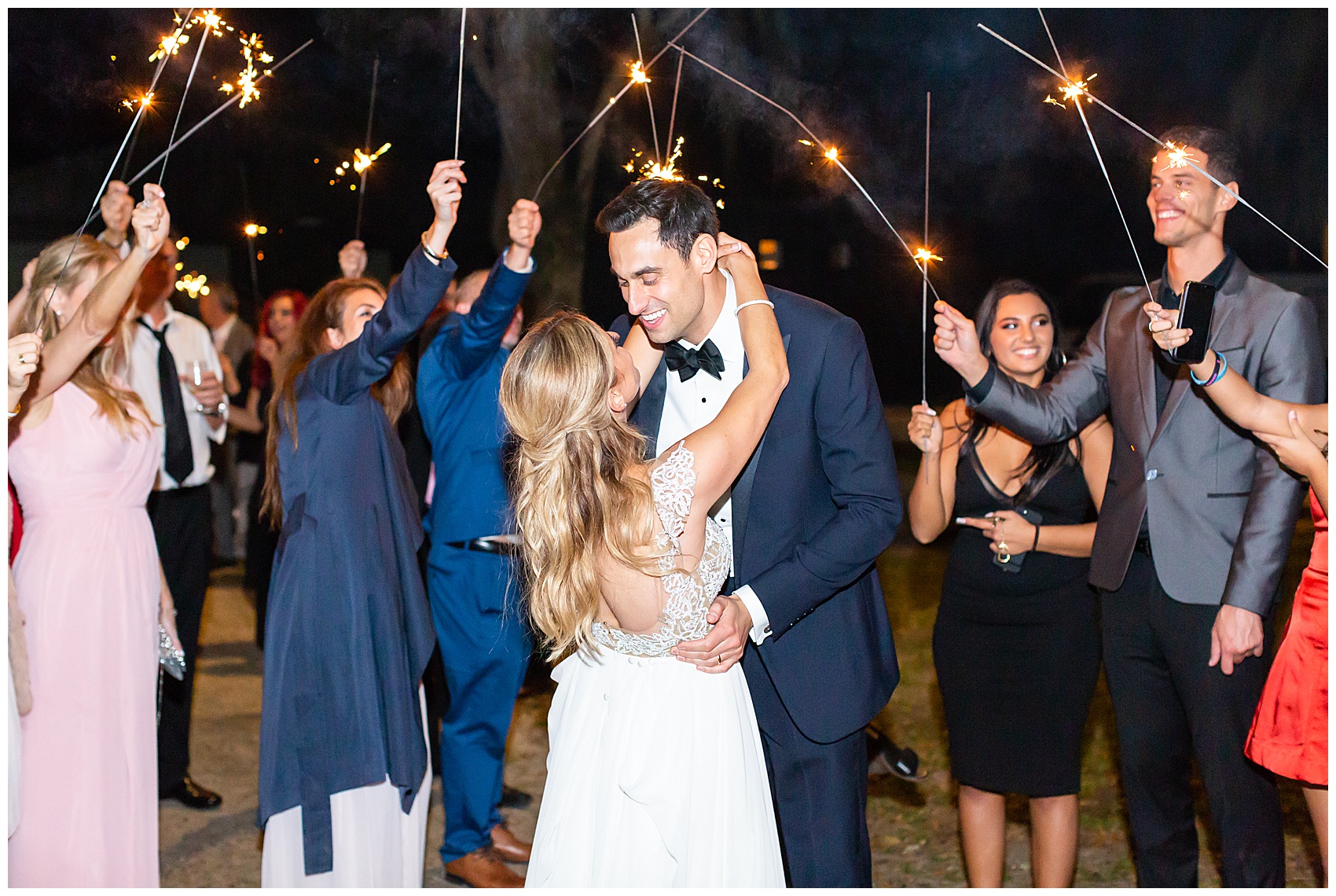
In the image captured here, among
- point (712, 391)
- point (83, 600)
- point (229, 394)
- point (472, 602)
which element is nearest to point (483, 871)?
point (472, 602)

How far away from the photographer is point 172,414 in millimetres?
4320

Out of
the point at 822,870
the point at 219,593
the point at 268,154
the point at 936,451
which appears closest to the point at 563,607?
the point at 822,870

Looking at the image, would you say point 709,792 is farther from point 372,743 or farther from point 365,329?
point 365,329

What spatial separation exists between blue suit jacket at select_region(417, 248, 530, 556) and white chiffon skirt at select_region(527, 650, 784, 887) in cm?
151

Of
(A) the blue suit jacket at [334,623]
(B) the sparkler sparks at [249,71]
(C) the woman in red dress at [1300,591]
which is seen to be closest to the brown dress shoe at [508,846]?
(A) the blue suit jacket at [334,623]

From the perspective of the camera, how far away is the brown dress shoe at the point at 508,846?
3848 mm

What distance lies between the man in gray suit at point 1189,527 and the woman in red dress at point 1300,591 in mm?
96

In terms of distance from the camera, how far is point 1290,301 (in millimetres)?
2818

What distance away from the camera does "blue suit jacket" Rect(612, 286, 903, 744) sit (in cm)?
250

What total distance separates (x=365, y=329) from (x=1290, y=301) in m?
2.34

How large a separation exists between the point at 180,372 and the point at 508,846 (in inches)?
102

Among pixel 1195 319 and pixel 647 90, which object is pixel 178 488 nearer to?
pixel 647 90

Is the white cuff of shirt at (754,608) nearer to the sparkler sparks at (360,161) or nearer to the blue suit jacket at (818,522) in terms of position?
the blue suit jacket at (818,522)

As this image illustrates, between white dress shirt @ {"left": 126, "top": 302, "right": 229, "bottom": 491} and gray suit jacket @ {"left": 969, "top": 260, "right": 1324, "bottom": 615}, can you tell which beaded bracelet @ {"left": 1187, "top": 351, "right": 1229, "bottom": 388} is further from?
white dress shirt @ {"left": 126, "top": 302, "right": 229, "bottom": 491}
